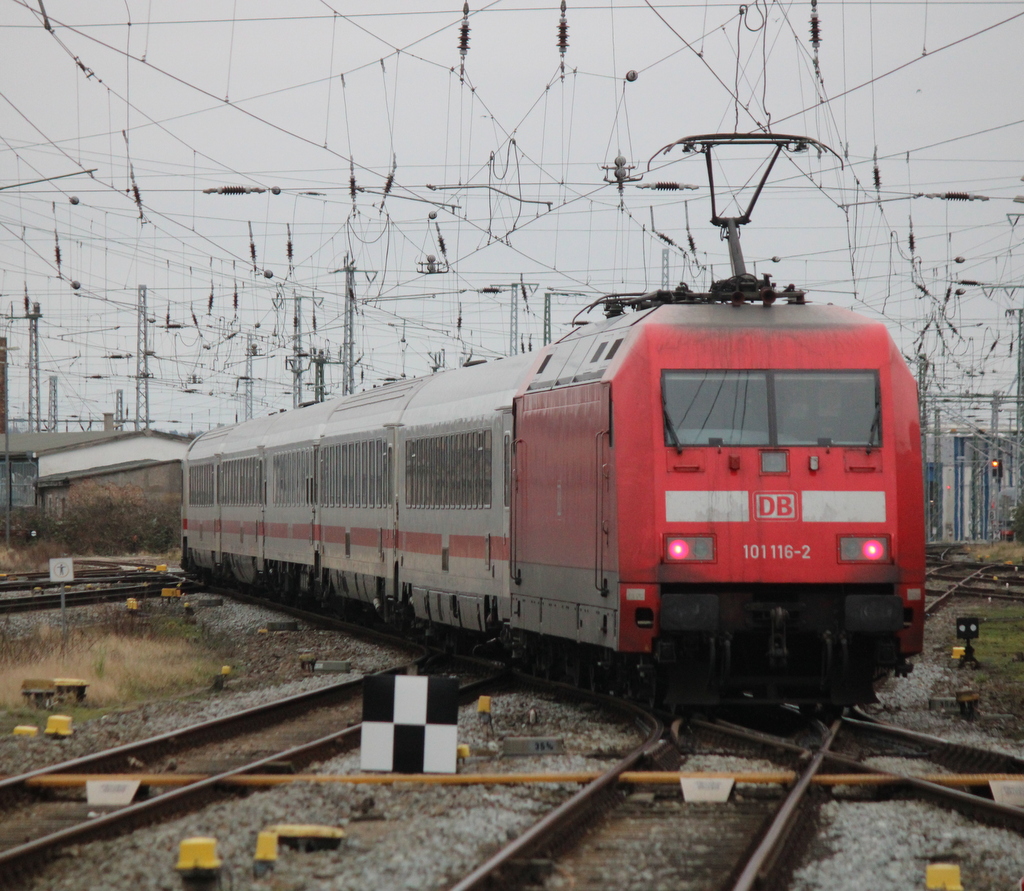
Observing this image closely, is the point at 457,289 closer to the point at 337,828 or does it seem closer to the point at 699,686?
the point at 699,686

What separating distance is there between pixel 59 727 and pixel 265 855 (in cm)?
569

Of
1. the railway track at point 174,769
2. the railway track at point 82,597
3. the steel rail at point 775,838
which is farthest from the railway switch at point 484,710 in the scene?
the railway track at point 82,597

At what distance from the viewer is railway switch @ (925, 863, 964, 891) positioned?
639 centimetres

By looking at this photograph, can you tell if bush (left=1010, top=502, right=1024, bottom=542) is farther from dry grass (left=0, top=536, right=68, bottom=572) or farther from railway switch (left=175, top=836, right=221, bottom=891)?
railway switch (left=175, top=836, right=221, bottom=891)

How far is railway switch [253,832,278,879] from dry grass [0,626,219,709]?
25.9ft

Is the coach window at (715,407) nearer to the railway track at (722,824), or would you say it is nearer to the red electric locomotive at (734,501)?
the red electric locomotive at (734,501)

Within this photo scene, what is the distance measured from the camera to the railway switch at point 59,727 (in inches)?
476

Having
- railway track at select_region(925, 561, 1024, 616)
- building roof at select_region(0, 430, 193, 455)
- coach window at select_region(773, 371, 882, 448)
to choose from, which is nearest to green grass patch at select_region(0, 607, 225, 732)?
coach window at select_region(773, 371, 882, 448)

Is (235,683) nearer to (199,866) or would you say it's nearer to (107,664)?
(107,664)

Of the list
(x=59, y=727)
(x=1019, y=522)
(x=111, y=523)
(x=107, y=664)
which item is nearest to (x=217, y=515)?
(x=107, y=664)

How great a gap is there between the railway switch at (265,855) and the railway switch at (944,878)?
2.98m

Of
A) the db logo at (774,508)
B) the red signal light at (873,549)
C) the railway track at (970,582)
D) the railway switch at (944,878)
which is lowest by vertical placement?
the railway track at (970,582)

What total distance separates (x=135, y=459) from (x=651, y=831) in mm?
61004

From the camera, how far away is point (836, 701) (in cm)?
1172
